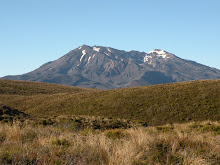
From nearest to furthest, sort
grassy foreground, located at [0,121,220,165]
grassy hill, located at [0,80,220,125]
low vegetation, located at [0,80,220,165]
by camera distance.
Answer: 1. grassy foreground, located at [0,121,220,165]
2. low vegetation, located at [0,80,220,165]
3. grassy hill, located at [0,80,220,125]

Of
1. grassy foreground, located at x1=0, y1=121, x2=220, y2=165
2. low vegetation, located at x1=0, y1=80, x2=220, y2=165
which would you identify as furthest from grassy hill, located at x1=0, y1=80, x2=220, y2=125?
grassy foreground, located at x1=0, y1=121, x2=220, y2=165

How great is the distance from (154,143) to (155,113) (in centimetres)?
2840

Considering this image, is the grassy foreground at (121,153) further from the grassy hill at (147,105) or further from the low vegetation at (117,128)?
the grassy hill at (147,105)

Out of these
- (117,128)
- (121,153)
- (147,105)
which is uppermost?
(121,153)

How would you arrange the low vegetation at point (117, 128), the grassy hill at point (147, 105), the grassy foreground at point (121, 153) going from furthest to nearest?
the grassy hill at point (147, 105) → the low vegetation at point (117, 128) → the grassy foreground at point (121, 153)

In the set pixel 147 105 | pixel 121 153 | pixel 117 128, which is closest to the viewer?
pixel 121 153

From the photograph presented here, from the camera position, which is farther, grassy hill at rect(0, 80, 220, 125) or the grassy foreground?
grassy hill at rect(0, 80, 220, 125)

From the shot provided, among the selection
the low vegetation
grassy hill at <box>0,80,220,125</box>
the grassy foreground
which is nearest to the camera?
the grassy foreground

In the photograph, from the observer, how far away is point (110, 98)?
151 ft

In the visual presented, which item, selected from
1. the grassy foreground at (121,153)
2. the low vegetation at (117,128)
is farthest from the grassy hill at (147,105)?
the grassy foreground at (121,153)

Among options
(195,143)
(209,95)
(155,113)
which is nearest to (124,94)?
(155,113)

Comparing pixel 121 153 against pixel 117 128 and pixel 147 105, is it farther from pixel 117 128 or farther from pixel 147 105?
pixel 147 105

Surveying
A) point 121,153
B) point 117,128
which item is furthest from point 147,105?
point 121,153

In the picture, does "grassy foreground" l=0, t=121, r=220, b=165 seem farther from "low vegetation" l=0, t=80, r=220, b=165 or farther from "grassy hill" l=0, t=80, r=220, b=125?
"grassy hill" l=0, t=80, r=220, b=125
